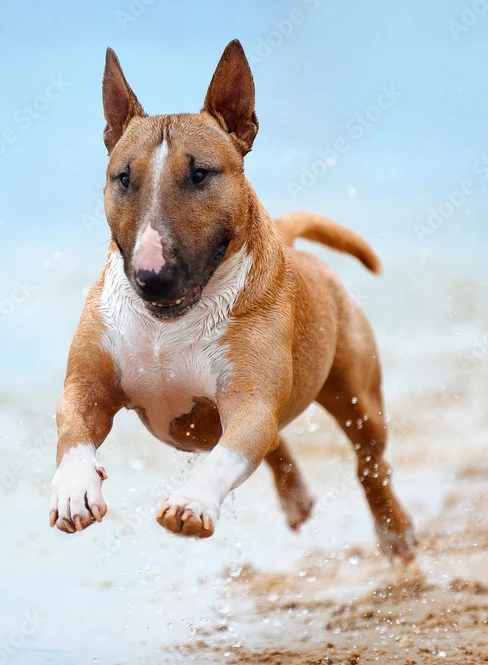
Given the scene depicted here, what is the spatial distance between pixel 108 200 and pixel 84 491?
140 cm

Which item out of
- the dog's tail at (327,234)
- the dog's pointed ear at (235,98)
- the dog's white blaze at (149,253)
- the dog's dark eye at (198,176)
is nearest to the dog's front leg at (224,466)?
the dog's white blaze at (149,253)

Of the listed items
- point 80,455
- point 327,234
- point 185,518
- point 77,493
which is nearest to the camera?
point 185,518

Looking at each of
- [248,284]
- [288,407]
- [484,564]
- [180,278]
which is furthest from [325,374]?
[484,564]

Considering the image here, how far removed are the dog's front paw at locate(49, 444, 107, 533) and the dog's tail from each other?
2387 mm

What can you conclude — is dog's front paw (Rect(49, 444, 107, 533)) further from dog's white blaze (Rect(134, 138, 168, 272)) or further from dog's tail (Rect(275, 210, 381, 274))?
dog's tail (Rect(275, 210, 381, 274))

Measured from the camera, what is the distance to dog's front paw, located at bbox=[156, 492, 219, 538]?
13.3 feet

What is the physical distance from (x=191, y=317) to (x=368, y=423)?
2.16 meters

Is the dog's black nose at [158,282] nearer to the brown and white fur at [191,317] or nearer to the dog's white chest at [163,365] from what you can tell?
the brown and white fur at [191,317]

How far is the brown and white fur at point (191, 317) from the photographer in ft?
14.7

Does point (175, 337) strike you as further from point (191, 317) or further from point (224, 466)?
point (224, 466)

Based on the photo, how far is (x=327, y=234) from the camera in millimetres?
6918

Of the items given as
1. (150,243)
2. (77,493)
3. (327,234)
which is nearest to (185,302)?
(150,243)

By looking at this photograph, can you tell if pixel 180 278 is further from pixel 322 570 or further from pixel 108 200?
pixel 322 570

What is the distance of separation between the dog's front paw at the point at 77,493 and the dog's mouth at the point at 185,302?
0.75 metres
